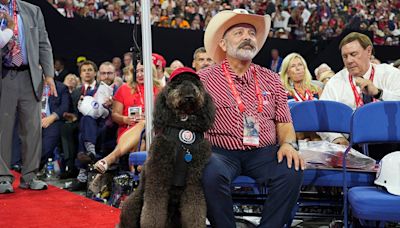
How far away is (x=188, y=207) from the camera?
2.96 metres

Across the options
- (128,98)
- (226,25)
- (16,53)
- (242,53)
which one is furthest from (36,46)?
(242,53)

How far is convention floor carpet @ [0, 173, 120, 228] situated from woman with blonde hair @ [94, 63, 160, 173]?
71 centimetres

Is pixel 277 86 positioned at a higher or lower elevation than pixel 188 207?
higher

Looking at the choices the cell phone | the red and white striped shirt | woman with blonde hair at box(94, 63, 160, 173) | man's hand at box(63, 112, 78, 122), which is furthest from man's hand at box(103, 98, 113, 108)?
the red and white striped shirt

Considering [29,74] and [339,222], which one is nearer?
[339,222]

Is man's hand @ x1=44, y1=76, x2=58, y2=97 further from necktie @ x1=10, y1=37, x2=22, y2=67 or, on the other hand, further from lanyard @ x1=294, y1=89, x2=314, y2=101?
lanyard @ x1=294, y1=89, x2=314, y2=101

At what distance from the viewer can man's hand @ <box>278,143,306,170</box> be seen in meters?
3.16

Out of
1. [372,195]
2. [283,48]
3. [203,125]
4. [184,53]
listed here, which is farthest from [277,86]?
[283,48]

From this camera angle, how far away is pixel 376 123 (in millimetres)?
3490

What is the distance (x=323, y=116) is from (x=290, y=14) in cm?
997

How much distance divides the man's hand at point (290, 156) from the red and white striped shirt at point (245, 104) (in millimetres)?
203

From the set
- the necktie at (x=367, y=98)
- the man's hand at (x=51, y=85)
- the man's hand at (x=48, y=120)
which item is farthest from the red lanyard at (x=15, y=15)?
the necktie at (x=367, y=98)

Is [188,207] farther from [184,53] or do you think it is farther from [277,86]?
[184,53]

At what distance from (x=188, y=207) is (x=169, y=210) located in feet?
0.46
